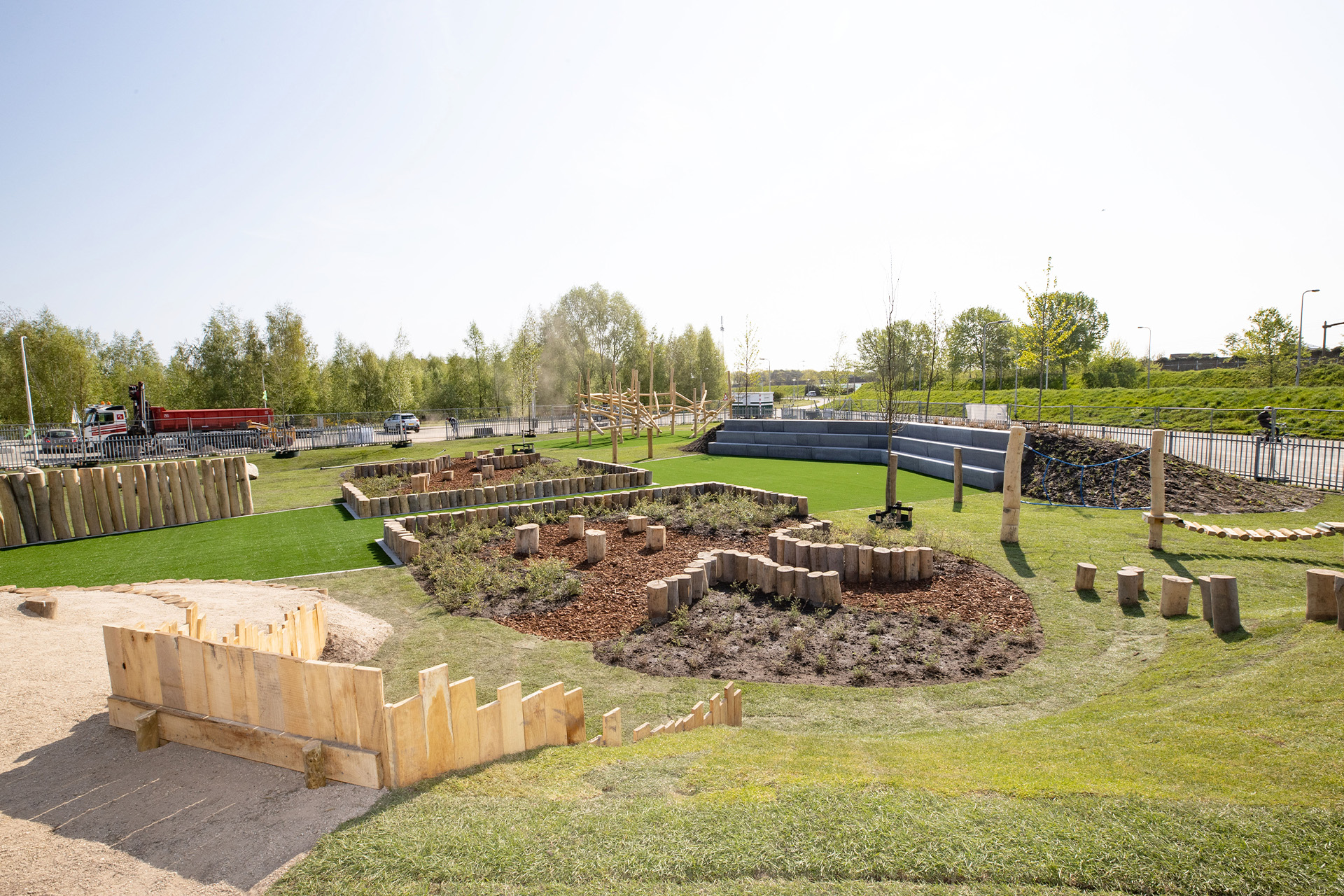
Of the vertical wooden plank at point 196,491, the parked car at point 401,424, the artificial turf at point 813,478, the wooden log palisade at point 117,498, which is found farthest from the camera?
the parked car at point 401,424

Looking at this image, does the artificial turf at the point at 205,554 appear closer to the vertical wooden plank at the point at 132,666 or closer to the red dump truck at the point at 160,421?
the vertical wooden plank at the point at 132,666

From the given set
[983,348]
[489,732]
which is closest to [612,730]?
[489,732]

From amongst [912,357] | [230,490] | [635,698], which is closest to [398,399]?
[230,490]

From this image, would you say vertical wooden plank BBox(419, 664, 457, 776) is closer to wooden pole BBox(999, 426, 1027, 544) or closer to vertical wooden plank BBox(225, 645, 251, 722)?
vertical wooden plank BBox(225, 645, 251, 722)

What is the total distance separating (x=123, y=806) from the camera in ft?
8.96

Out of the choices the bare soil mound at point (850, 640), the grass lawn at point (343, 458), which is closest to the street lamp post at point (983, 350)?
the grass lawn at point (343, 458)

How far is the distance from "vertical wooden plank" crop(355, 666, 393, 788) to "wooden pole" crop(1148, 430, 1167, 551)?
9078 millimetres

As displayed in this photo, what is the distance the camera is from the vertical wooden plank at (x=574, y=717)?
11.7 feet

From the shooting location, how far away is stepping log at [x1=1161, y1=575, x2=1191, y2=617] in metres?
5.84

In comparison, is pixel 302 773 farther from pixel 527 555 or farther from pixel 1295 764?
pixel 527 555

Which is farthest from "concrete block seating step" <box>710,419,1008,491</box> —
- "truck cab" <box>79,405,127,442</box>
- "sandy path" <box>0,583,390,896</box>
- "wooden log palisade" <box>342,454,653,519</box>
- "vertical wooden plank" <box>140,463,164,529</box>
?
"truck cab" <box>79,405,127,442</box>

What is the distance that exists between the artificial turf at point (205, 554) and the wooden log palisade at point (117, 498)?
0.24m

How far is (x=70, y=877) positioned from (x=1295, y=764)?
4.95 m

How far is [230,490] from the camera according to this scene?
12.4 meters
